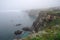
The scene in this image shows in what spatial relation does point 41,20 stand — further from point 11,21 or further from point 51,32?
point 11,21

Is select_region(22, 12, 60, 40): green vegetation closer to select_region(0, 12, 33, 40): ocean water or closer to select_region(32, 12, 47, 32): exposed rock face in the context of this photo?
select_region(32, 12, 47, 32): exposed rock face

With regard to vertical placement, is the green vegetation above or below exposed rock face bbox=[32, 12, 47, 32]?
below

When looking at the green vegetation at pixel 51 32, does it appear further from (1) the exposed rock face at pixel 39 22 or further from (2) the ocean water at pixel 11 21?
(2) the ocean water at pixel 11 21

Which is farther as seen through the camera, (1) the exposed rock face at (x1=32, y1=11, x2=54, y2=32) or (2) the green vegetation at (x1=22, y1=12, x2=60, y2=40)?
(1) the exposed rock face at (x1=32, y1=11, x2=54, y2=32)

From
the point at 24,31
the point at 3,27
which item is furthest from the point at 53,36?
the point at 3,27

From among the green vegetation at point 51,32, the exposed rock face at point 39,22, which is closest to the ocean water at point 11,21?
the exposed rock face at point 39,22

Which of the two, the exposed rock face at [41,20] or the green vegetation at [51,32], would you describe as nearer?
→ the green vegetation at [51,32]

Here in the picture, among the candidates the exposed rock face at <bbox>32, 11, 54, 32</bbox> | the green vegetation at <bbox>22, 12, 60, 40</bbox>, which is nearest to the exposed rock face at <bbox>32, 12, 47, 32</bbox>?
the exposed rock face at <bbox>32, 11, 54, 32</bbox>

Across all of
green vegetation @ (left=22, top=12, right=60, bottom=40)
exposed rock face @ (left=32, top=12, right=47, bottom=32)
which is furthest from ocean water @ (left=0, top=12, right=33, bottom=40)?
green vegetation @ (left=22, top=12, right=60, bottom=40)

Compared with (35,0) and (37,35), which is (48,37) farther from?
(35,0)
